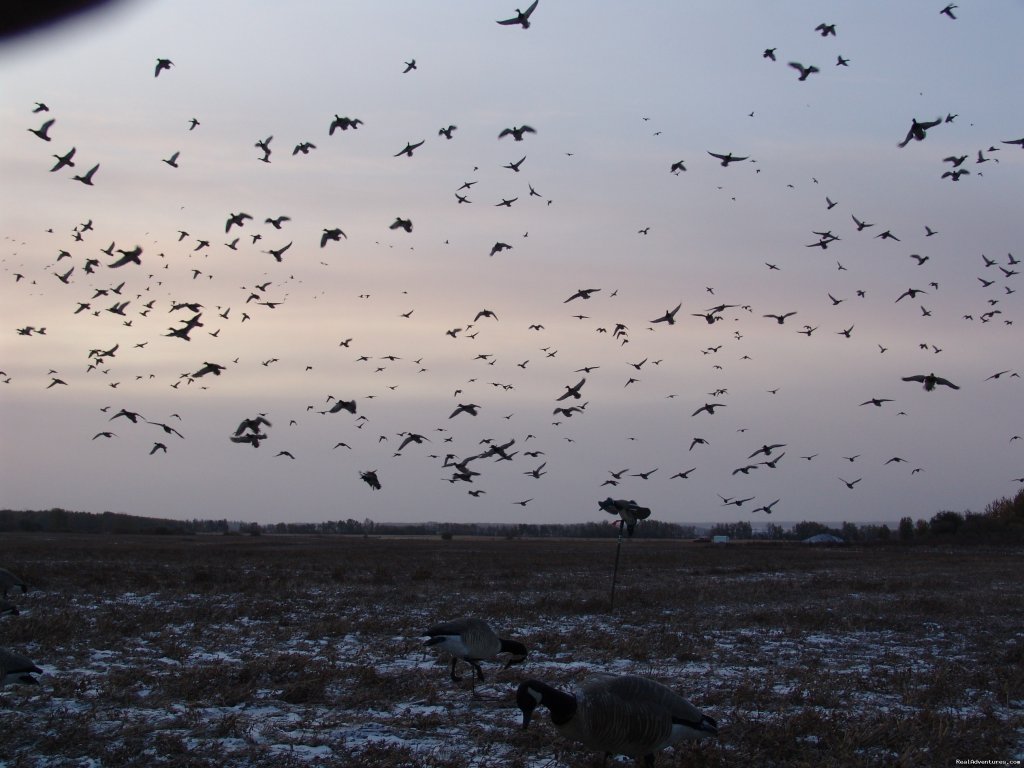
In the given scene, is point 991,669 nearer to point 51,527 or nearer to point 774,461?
point 774,461

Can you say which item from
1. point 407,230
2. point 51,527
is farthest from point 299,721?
point 51,527

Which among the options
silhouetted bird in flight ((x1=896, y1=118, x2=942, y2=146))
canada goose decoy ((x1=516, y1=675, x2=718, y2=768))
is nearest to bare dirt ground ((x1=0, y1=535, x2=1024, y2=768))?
canada goose decoy ((x1=516, y1=675, x2=718, y2=768))

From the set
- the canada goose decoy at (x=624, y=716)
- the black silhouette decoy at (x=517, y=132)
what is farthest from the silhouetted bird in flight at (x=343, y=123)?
the canada goose decoy at (x=624, y=716)

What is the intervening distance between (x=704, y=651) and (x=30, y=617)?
12566mm

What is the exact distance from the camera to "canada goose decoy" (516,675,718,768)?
7617mm

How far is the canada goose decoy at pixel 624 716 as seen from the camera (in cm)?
762

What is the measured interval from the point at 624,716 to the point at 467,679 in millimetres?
4967

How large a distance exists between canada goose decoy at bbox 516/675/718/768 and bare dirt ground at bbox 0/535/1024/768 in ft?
1.29

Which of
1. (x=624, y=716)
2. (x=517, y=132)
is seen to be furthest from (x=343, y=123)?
(x=624, y=716)

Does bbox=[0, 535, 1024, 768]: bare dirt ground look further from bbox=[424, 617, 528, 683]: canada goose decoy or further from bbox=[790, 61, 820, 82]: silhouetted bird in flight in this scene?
bbox=[790, 61, 820, 82]: silhouetted bird in flight

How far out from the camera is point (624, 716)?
7.61 m

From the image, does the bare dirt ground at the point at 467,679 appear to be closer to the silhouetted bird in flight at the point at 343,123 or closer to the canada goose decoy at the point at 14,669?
the canada goose decoy at the point at 14,669

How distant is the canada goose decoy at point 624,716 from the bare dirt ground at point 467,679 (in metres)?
0.39

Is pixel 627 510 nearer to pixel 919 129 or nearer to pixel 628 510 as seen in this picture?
pixel 628 510
